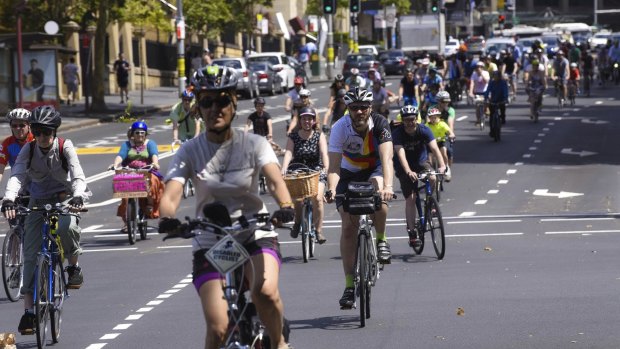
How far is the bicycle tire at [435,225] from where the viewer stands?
16.5 metres

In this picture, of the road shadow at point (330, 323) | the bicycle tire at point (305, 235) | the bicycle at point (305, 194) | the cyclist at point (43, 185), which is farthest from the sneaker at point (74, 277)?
the bicycle tire at point (305, 235)

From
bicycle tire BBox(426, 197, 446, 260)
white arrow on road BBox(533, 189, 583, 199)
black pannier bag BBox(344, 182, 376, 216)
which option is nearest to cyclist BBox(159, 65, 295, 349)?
black pannier bag BBox(344, 182, 376, 216)

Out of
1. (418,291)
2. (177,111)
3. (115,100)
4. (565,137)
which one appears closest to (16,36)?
(115,100)

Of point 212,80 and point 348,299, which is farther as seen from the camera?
point 348,299

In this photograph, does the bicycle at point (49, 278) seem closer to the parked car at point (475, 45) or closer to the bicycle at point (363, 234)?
the bicycle at point (363, 234)

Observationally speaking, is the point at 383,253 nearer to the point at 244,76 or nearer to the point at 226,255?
the point at 226,255

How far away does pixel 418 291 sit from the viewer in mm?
13820

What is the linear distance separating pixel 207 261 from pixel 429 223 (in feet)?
30.7

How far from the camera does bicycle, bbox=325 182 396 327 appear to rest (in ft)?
38.2

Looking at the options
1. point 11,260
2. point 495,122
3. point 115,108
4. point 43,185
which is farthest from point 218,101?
point 115,108

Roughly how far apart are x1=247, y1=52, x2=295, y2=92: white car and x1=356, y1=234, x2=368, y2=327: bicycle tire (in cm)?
4789

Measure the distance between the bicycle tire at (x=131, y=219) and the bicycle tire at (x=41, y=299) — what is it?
8129 millimetres

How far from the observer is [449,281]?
47.7ft

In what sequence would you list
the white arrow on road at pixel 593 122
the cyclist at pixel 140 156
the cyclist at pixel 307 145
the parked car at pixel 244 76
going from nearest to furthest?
the cyclist at pixel 307 145 → the cyclist at pixel 140 156 → the white arrow on road at pixel 593 122 → the parked car at pixel 244 76
